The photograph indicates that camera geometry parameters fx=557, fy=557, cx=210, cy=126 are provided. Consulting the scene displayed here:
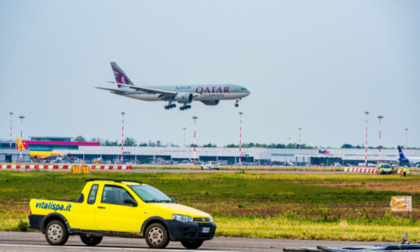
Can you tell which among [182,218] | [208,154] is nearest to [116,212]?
[182,218]

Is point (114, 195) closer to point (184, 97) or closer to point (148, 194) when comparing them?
point (148, 194)

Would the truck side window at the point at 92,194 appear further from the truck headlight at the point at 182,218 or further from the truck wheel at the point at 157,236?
the truck headlight at the point at 182,218

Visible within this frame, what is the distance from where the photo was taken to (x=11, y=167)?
74438 mm

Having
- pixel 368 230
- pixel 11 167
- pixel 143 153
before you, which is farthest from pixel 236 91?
pixel 143 153

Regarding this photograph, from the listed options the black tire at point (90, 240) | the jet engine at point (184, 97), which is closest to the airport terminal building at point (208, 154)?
the jet engine at point (184, 97)

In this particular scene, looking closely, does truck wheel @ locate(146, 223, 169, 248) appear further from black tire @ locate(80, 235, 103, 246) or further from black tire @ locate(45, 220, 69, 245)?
black tire @ locate(45, 220, 69, 245)

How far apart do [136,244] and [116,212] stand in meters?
1.58

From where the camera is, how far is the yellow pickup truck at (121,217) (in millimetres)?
14250

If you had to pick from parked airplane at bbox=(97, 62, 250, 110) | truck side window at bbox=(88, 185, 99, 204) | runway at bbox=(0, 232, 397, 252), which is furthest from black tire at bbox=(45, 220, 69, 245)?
parked airplane at bbox=(97, 62, 250, 110)

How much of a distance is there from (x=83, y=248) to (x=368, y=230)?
1028 centimetres

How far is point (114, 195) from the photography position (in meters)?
15.0

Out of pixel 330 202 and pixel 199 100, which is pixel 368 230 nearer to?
pixel 330 202

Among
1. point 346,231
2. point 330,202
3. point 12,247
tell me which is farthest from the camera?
point 330,202

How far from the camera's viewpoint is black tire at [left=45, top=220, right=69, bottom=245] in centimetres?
1505
